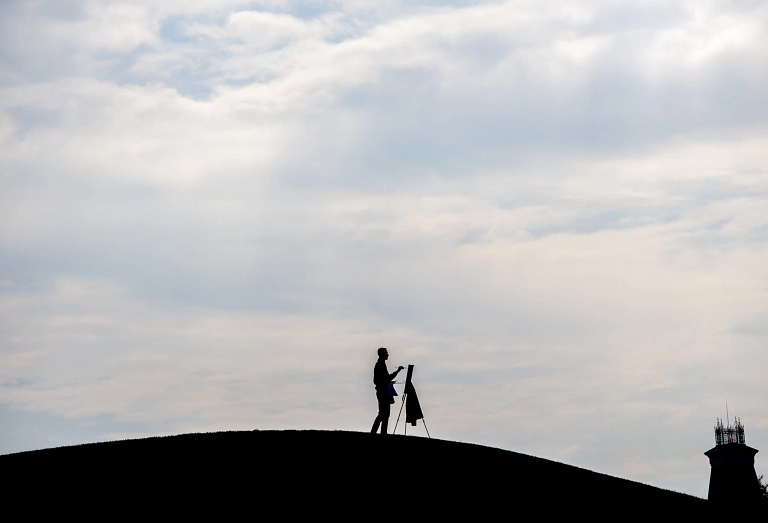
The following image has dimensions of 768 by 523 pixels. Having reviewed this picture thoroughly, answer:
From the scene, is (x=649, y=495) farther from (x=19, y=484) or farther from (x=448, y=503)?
(x=19, y=484)

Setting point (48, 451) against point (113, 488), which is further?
point (48, 451)

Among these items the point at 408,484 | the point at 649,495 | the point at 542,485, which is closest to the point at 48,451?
the point at 408,484

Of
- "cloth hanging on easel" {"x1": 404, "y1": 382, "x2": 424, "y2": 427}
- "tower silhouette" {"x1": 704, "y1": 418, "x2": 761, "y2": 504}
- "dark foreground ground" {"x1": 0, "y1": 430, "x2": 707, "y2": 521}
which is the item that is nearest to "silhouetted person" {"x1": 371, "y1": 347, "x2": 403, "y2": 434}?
"dark foreground ground" {"x1": 0, "y1": 430, "x2": 707, "y2": 521}

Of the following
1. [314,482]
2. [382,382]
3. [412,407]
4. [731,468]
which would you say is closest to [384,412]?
[382,382]

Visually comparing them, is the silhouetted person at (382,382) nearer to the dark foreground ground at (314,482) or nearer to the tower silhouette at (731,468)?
the dark foreground ground at (314,482)

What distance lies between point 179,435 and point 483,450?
37.8 feet

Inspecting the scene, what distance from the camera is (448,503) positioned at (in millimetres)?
28578

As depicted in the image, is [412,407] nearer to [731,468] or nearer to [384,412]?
[384,412]

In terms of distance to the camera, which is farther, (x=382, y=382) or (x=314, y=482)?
(x=382, y=382)

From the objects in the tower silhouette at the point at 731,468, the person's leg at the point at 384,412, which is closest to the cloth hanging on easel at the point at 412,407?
the person's leg at the point at 384,412

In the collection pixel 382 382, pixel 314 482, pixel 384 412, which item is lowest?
pixel 314 482

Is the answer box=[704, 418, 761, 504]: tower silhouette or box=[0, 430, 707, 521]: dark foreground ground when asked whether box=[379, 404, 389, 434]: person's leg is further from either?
box=[704, 418, 761, 504]: tower silhouette

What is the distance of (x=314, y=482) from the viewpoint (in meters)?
29.3

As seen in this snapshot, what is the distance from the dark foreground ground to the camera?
27.7m
